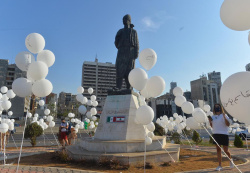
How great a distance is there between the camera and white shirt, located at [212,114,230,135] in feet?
14.6

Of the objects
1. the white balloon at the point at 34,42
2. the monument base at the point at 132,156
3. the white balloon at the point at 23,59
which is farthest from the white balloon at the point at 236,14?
the white balloon at the point at 23,59

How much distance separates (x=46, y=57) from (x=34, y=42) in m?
0.52

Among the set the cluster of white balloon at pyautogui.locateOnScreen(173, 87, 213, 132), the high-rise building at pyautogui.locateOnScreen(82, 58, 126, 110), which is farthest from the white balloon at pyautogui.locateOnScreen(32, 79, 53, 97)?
the high-rise building at pyautogui.locateOnScreen(82, 58, 126, 110)

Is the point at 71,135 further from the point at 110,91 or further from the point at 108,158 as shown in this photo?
the point at 108,158

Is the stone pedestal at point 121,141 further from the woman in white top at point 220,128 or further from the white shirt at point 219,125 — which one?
the white shirt at point 219,125

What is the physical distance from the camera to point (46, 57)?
15.9ft

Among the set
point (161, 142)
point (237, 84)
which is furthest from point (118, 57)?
point (237, 84)

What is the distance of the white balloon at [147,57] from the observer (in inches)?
265

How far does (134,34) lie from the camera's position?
9258mm

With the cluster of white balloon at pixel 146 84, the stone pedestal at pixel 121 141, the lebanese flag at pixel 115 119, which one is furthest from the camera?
the lebanese flag at pixel 115 119

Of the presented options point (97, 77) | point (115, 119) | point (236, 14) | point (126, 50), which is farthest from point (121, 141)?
point (97, 77)

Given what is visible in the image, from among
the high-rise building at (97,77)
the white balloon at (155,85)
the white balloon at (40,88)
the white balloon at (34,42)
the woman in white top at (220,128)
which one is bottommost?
the woman in white top at (220,128)

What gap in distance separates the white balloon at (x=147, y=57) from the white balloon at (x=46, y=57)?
332 centimetres

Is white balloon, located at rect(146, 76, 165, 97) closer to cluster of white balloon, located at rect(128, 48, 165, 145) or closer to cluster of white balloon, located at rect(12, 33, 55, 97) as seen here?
cluster of white balloon, located at rect(128, 48, 165, 145)
